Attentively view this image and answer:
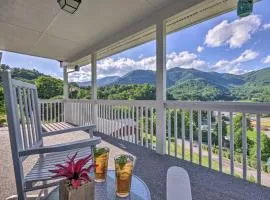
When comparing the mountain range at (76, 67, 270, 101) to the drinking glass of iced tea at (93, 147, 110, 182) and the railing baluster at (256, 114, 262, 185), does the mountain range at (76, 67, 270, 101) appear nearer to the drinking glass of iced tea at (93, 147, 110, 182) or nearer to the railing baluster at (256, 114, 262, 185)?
the railing baluster at (256, 114, 262, 185)

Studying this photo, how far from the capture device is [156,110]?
3242mm

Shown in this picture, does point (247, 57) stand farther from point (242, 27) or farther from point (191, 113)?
point (191, 113)

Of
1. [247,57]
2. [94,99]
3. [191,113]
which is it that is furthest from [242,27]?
[94,99]

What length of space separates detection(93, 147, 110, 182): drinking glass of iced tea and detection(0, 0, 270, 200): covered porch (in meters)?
0.92

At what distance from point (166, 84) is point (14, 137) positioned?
2.38 meters

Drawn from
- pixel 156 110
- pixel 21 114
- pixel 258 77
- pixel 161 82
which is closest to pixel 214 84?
pixel 258 77

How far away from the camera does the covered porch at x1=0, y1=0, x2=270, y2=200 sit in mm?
2207

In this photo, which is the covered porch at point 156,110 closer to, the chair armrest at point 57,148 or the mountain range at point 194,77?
the mountain range at point 194,77

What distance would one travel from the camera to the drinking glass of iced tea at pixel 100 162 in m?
1.15

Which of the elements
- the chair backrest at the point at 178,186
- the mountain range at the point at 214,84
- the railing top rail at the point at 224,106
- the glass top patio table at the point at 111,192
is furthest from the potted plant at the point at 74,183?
the mountain range at the point at 214,84

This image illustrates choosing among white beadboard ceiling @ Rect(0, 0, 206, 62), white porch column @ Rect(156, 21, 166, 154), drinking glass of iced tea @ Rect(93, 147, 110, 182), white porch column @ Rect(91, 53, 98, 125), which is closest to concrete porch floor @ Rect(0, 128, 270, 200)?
white porch column @ Rect(156, 21, 166, 154)

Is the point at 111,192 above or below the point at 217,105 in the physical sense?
below

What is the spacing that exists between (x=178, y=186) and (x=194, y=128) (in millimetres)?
2226

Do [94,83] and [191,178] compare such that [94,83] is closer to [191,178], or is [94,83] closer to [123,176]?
[191,178]
